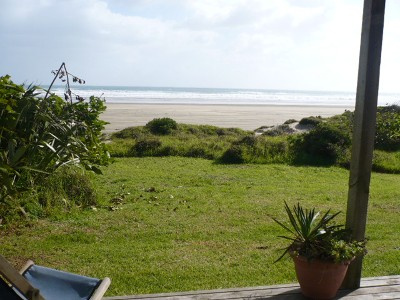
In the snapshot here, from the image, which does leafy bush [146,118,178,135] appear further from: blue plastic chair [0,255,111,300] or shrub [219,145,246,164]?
blue plastic chair [0,255,111,300]

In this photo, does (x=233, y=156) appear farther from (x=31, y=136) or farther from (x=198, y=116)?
(x=198, y=116)

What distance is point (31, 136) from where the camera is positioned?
6086mm

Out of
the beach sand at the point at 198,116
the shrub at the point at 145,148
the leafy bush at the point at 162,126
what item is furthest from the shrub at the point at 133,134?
the beach sand at the point at 198,116

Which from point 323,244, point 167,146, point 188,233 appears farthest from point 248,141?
point 323,244

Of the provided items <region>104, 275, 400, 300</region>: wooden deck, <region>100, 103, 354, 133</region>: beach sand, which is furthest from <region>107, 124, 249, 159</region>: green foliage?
<region>104, 275, 400, 300</region>: wooden deck

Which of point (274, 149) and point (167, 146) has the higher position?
point (274, 149)

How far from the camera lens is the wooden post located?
3441 millimetres

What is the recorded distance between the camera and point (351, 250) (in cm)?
359

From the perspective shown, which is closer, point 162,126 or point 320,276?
point 320,276

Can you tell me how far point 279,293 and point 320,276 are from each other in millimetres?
393

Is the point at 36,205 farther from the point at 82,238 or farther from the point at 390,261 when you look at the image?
the point at 390,261

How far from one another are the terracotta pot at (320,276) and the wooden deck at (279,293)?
134 mm

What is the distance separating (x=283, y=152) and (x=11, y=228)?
830 cm

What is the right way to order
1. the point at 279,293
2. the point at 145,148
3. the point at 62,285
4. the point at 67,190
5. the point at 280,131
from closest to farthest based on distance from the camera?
1. the point at 62,285
2. the point at 279,293
3. the point at 67,190
4. the point at 145,148
5. the point at 280,131
